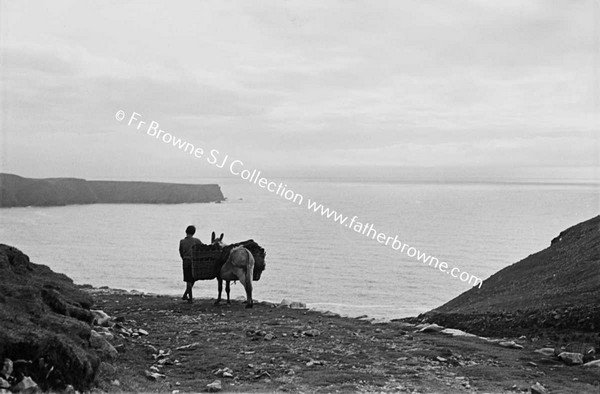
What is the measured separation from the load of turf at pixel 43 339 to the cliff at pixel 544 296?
10.9m

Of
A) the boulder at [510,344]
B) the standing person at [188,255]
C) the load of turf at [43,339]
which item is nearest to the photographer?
the load of turf at [43,339]

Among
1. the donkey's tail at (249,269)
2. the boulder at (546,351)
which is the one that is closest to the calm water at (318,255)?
the donkey's tail at (249,269)

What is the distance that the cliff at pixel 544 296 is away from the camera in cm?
1468

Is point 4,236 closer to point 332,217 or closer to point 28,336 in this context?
point 332,217

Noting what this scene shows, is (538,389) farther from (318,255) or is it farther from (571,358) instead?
(318,255)

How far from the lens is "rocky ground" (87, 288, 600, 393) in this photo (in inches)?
391

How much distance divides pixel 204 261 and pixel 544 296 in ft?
36.9

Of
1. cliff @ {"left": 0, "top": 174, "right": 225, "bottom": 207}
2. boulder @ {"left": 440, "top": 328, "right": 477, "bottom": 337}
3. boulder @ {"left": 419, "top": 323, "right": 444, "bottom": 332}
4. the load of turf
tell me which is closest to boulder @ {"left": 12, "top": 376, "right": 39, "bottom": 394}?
the load of turf

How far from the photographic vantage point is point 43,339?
847 cm

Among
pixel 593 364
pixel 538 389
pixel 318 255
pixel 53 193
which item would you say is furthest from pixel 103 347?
pixel 53 193

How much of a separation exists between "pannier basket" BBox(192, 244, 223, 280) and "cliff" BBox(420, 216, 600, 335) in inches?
293

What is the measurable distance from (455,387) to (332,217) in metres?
110

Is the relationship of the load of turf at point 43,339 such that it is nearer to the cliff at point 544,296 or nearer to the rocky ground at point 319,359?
the rocky ground at point 319,359

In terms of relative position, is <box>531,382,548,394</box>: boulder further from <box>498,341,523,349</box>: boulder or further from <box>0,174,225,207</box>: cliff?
<box>0,174,225,207</box>: cliff
